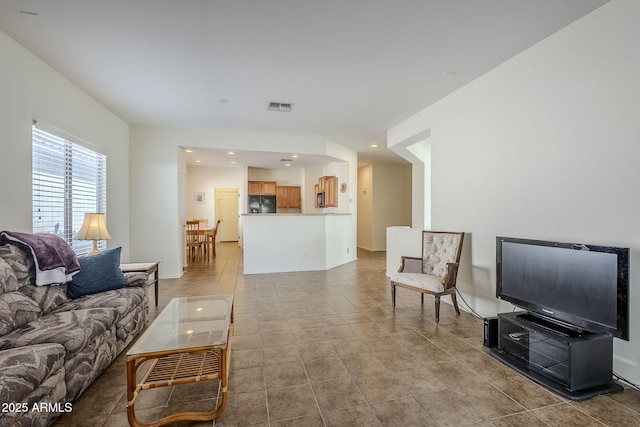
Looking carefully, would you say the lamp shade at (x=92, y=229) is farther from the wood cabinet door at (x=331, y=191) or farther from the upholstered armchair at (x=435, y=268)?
the wood cabinet door at (x=331, y=191)

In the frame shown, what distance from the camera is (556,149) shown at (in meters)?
2.45

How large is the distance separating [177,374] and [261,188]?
7.79m

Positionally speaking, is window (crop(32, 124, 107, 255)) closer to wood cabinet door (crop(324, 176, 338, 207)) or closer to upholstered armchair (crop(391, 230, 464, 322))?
upholstered armchair (crop(391, 230, 464, 322))

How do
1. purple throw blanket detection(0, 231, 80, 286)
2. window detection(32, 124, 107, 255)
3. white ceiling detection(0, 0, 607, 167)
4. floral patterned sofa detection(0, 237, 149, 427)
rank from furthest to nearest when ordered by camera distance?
→ window detection(32, 124, 107, 255) → purple throw blanket detection(0, 231, 80, 286) → white ceiling detection(0, 0, 607, 167) → floral patterned sofa detection(0, 237, 149, 427)

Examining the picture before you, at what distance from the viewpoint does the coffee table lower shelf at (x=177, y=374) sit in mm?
1591

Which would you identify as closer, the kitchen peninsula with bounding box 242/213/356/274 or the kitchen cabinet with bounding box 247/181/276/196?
the kitchen peninsula with bounding box 242/213/356/274

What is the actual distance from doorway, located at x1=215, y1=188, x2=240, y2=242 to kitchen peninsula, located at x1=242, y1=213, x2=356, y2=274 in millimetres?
4834

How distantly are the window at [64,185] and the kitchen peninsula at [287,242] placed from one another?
7.71 ft

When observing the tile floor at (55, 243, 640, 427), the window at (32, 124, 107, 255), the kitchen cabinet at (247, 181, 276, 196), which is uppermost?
the kitchen cabinet at (247, 181, 276, 196)

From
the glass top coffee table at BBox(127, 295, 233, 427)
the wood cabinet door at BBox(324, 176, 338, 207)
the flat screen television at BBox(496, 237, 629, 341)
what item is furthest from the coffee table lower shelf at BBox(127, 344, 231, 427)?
the wood cabinet door at BBox(324, 176, 338, 207)

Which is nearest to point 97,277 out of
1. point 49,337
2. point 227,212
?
point 49,337

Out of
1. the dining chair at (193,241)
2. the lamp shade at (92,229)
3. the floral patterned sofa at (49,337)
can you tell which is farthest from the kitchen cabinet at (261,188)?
the floral patterned sofa at (49,337)

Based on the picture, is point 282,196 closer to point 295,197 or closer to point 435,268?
point 295,197

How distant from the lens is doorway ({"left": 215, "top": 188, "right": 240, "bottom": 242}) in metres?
10.2
